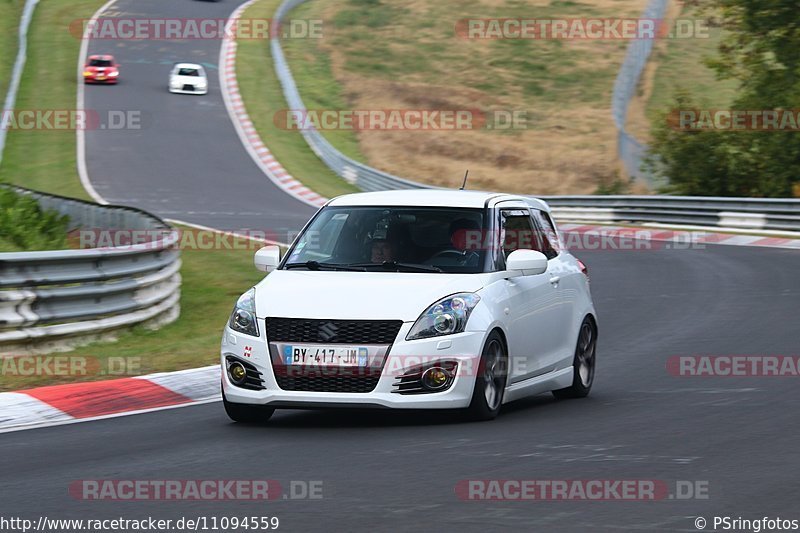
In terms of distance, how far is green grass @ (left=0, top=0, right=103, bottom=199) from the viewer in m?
37.1

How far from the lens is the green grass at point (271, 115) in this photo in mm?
40312

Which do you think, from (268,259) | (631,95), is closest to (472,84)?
(631,95)

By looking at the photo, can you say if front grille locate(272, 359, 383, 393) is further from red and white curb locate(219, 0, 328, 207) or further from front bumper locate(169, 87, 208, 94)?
front bumper locate(169, 87, 208, 94)

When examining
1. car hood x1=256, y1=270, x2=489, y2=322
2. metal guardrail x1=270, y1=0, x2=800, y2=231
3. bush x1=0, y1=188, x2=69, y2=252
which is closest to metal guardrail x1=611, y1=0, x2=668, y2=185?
metal guardrail x1=270, y1=0, x2=800, y2=231

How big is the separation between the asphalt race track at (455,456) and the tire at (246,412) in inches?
3.5

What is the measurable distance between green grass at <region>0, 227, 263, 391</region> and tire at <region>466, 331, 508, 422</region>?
11.9ft

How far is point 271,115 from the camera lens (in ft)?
158

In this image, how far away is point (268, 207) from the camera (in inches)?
1355

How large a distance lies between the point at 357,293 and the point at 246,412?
3.67 feet

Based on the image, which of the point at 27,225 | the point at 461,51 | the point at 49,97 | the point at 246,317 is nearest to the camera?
the point at 246,317

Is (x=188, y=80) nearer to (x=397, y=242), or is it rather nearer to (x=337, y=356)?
(x=397, y=242)

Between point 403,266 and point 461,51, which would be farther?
point 461,51

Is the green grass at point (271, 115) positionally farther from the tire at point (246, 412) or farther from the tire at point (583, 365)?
the tire at point (246, 412)

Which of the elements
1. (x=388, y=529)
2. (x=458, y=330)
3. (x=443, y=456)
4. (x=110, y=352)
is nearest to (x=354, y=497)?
(x=388, y=529)
